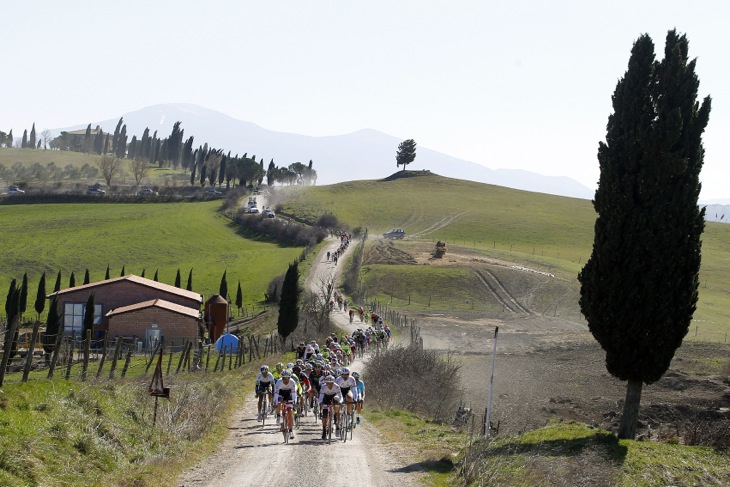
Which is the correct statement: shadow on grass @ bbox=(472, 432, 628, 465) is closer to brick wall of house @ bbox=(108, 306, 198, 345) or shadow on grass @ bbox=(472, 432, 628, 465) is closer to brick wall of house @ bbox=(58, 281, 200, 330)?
brick wall of house @ bbox=(108, 306, 198, 345)

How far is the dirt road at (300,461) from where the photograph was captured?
16141mm

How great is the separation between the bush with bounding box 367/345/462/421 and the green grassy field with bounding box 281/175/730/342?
3311 centimetres

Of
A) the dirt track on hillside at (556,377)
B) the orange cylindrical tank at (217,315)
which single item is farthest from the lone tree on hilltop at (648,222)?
the orange cylindrical tank at (217,315)

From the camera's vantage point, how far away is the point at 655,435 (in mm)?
26750

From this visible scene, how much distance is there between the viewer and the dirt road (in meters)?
16.1

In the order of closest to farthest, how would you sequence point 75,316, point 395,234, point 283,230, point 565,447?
1. point 565,447
2. point 75,316
3. point 283,230
4. point 395,234

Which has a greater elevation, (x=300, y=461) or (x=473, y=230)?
(x=473, y=230)

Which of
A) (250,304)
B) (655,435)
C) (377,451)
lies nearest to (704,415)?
(655,435)

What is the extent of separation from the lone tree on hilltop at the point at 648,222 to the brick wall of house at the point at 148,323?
39.3 metres

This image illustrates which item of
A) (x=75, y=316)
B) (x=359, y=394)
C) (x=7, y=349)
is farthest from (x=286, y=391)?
(x=75, y=316)

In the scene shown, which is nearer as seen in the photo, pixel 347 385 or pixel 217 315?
pixel 347 385

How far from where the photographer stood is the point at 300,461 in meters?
18.1

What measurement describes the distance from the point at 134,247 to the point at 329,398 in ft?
288

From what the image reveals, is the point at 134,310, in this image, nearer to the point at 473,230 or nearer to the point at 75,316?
the point at 75,316
